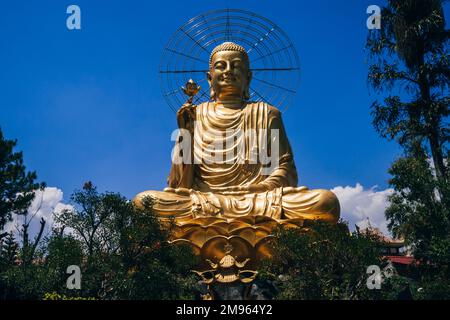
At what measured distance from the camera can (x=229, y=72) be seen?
39.7ft

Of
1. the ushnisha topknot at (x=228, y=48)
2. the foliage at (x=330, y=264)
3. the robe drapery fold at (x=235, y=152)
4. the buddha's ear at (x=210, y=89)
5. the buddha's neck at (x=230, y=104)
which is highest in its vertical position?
the ushnisha topknot at (x=228, y=48)

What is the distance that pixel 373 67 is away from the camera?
482 inches

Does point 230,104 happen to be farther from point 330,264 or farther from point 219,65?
point 330,264

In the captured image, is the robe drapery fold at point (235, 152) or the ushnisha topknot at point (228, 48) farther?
the ushnisha topknot at point (228, 48)

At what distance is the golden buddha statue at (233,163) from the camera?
10.0 m

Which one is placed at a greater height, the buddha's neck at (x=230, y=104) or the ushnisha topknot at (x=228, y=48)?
the ushnisha topknot at (x=228, y=48)

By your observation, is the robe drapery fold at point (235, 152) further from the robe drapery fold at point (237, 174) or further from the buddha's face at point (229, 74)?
the buddha's face at point (229, 74)

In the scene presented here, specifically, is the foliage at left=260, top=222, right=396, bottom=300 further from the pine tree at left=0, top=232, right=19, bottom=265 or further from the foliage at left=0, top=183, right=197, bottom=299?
the pine tree at left=0, top=232, right=19, bottom=265

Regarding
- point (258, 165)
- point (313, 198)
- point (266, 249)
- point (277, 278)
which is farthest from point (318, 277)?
point (258, 165)

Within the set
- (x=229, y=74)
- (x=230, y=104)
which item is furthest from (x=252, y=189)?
(x=229, y=74)

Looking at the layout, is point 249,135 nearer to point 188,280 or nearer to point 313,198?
point 313,198

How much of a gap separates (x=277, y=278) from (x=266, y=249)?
109cm

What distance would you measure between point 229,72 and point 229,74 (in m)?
0.04

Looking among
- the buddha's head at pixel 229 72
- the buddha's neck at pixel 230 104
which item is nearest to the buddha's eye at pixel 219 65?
the buddha's head at pixel 229 72
